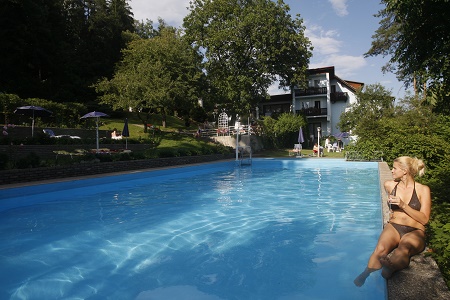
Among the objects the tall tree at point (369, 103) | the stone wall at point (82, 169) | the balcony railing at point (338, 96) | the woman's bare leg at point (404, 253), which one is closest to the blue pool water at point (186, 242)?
the woman's bare leg at point (404, 253)

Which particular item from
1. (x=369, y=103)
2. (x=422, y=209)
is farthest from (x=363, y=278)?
(x=369, y=103)

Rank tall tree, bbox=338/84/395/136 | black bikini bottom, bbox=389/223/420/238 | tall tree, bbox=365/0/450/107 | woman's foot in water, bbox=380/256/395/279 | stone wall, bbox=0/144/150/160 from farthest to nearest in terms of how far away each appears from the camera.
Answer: tall tree, bbox=338/84/395/136 < stone wall, bbox=0/144/150/160 < tall tree, bbox=365/0/450/107 < black bikini bottom, bbox=389/223/420/238 < woman's foot in water, bbox=380/256/395/279

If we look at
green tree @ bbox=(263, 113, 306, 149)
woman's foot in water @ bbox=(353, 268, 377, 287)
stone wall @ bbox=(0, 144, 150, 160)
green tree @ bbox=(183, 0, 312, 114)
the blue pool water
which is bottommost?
the blue pool water

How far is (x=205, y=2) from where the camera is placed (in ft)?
94.5

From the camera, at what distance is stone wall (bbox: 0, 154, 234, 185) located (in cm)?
916

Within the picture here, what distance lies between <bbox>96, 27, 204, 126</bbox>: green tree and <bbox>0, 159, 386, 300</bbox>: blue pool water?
45.5ft

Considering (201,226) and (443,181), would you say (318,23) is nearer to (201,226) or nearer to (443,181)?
(443,181)

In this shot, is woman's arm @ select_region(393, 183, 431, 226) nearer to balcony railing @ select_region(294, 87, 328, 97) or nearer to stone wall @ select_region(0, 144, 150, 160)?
stone wall @ select_region(0, 144, 150, 160)

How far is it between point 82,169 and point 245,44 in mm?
21028

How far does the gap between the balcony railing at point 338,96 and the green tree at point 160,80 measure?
18.7 metres

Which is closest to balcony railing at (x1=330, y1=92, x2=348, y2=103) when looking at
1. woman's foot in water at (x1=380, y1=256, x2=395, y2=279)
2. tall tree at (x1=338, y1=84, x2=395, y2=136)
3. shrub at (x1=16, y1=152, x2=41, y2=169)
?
tall tree at (x1=338, y1=84, x2=395, y2=136)

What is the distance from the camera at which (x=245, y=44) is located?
2805 cm

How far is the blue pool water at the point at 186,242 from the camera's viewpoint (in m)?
3.69

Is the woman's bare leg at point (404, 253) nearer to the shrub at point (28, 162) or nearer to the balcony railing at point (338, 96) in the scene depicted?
the shrub at point (28, 162)
